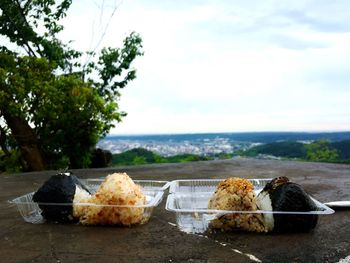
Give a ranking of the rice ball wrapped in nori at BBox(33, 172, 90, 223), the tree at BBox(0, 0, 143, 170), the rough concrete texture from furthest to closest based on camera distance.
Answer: the tree at BBox(0, 0, 143, 170)
the rice ball wrapped in nori at BBox(33, 172, 90, 223)
the rough concrete texture

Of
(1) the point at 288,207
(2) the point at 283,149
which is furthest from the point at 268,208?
(2) the point at 283,149

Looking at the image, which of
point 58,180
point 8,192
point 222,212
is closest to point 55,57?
point 8,192

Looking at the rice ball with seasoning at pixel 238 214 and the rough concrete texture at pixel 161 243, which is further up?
the rice ball with seasoning at pixel 238 214

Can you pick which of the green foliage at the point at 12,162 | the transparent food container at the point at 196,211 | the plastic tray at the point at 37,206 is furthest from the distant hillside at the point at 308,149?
the plastic tray at the point at 37,206

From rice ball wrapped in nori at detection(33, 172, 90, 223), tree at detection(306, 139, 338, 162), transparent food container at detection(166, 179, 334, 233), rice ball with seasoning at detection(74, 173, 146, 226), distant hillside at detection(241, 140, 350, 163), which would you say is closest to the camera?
transparent food container at detection(166, 179, 334, 233)

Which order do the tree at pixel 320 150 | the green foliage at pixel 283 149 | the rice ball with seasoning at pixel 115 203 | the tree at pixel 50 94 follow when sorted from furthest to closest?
1. the tree at pixel 320 150
2. the green foliage at pixel 283 149
3. the tree at pixel 50 94
4. the rice ball with seasoning at pixel 115 203

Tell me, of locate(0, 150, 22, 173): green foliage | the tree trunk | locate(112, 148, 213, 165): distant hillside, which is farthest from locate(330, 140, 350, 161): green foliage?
locate(0, 150, 22, 173): green foliage

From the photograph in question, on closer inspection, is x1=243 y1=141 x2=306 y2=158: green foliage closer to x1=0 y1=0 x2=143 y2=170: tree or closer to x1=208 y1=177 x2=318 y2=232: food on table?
x1=0 y1=0 x2=143 y2=170: tree

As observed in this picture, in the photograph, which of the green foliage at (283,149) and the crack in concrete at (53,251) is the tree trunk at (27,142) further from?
the green foliage at (283,149)
